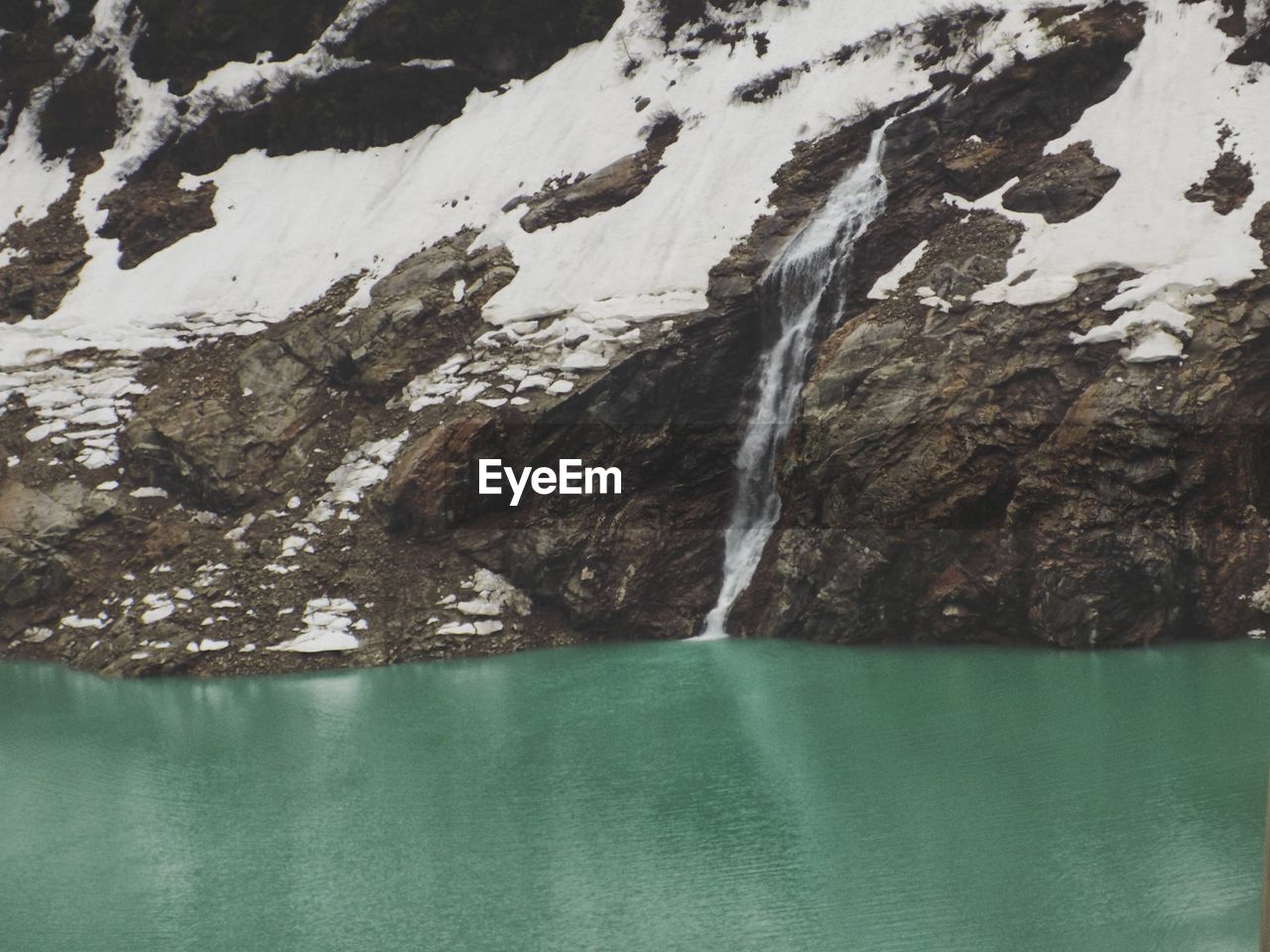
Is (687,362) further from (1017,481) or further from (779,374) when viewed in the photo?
(1017,481)

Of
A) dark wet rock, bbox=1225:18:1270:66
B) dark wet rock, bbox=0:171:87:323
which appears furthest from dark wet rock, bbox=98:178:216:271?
dark wet rock, bbox=1225:18:1270:66

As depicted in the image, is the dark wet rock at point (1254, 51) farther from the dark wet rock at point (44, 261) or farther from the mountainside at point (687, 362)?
the dark wet rock at point (44, 261)

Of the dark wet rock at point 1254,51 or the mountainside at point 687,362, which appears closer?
the mountainside at point 687,362

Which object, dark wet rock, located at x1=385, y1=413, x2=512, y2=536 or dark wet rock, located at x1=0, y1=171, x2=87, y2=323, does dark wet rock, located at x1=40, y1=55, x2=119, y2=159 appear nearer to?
dark wet rock, located at x1=0, y1=171, x2=87, y2=323

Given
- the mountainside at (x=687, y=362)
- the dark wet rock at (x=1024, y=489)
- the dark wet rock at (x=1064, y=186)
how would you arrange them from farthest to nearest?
the dark wet rock at (x=1064, y=186)
the mountainside at (x=687, y=362)
the dark wet rock at (x=1024, y=489)

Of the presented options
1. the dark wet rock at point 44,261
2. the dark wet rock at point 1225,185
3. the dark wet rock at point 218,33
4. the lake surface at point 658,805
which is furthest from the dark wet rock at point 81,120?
the dark wet rock at point 1225,185

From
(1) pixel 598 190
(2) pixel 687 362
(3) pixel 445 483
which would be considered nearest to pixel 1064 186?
(2) pixel 687 362
